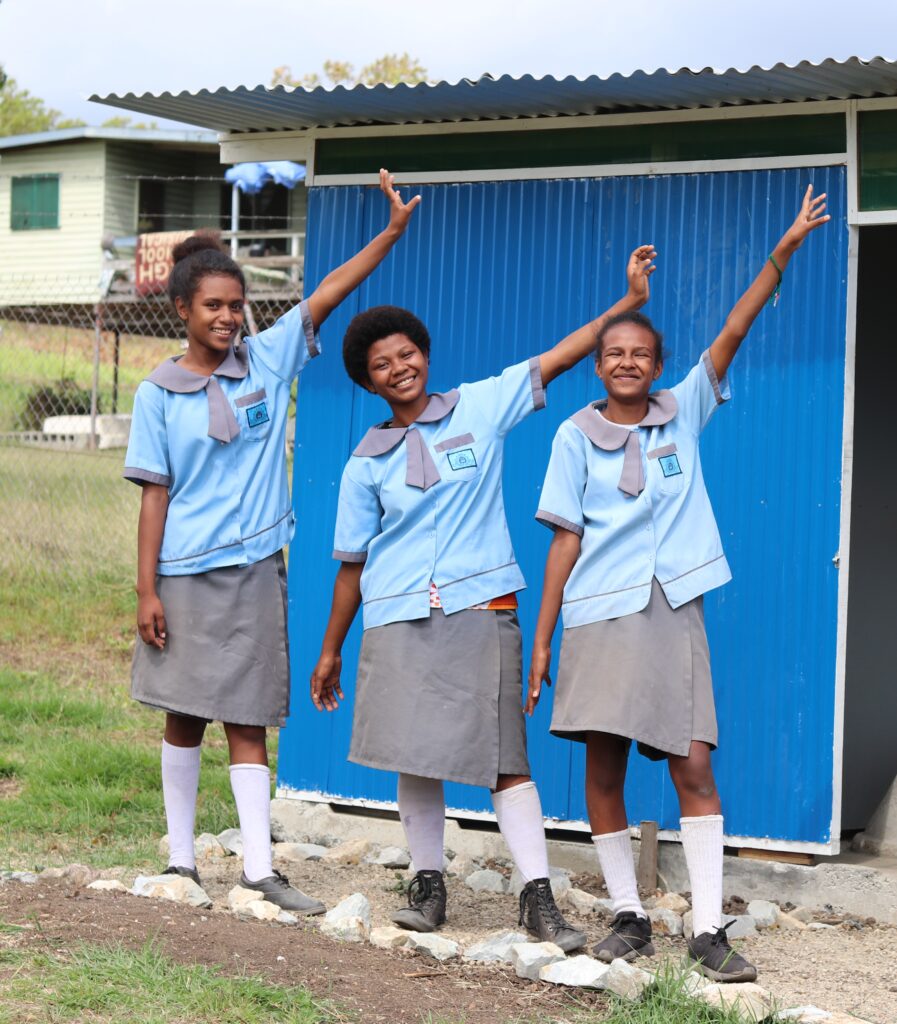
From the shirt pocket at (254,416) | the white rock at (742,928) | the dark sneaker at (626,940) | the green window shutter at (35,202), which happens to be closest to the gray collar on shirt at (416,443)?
the shirt pocket at (254,416)

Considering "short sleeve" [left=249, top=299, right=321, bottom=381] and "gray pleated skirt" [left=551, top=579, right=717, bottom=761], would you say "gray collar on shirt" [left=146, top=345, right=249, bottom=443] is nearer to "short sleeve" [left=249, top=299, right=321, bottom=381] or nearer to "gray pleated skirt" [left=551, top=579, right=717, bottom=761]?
"short sleeve" [left=249, top=299, right=321, bottom=381]

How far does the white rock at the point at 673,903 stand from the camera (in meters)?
5.19

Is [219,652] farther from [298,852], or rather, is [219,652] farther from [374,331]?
[298,852]

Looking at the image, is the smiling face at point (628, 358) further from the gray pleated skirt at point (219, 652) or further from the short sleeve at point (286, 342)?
the gray pleated skirt at point (219, 652)

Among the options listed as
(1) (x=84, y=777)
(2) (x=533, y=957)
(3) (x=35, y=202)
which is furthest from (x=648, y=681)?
(3) (x=35, y=202)

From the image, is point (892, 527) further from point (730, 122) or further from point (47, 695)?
point (47, 695)

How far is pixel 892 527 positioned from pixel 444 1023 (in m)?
3.62

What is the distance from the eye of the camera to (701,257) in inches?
216

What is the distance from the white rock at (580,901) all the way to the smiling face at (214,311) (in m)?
2.23

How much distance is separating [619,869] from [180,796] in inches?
59.3

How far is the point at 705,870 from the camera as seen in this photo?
14.0 feet

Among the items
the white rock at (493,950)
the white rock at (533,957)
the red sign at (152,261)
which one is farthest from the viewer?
the red sign at (152,261)

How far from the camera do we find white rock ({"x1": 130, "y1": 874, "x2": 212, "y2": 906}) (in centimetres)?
463

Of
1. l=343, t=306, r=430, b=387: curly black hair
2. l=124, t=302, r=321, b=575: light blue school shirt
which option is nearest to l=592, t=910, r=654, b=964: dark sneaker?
l=124, t=302, r=321, b=575: light blue school shirt
